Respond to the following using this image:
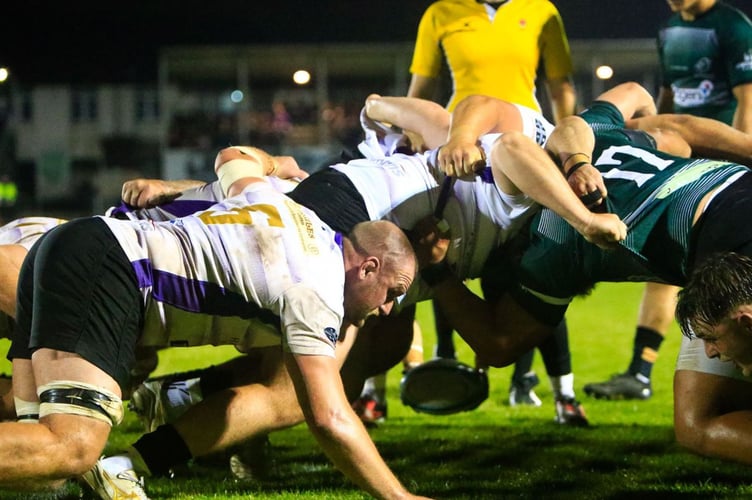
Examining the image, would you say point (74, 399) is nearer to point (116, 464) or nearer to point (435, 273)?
point (116, 464)

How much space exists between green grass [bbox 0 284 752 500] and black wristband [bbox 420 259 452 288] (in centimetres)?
82

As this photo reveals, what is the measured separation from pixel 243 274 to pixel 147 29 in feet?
128

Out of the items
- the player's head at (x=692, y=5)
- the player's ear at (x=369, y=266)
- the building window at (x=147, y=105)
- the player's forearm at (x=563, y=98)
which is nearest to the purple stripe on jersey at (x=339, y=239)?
the player's ear at (x=369, y=266)

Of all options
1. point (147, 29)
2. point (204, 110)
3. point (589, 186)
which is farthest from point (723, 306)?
point (147, 29)

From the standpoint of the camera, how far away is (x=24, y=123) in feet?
143

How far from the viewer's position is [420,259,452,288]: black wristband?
4.27 m

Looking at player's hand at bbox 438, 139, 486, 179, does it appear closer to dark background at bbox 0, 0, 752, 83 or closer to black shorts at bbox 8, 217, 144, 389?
black shorts at bbox 8, 217, 144, 389

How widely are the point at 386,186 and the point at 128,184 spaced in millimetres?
1146

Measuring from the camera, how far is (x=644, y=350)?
249 inches

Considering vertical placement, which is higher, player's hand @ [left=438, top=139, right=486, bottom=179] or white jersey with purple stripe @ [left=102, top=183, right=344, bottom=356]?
player's hand @ [left=438, top=139, right=486, bottom=179]

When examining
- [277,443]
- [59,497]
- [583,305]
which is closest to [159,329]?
[59,497]

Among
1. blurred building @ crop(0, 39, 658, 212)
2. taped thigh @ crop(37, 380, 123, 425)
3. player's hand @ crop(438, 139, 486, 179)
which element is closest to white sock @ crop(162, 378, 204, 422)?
taped thigh @ crop(37, 380, 123, 425)

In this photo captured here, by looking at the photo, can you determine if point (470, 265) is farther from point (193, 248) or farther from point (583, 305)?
point (583, 305)

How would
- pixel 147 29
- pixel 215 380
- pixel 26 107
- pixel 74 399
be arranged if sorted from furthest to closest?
pixel 26 107 < pixel 147 29 < pixel 215 380 < pixel 74 399
